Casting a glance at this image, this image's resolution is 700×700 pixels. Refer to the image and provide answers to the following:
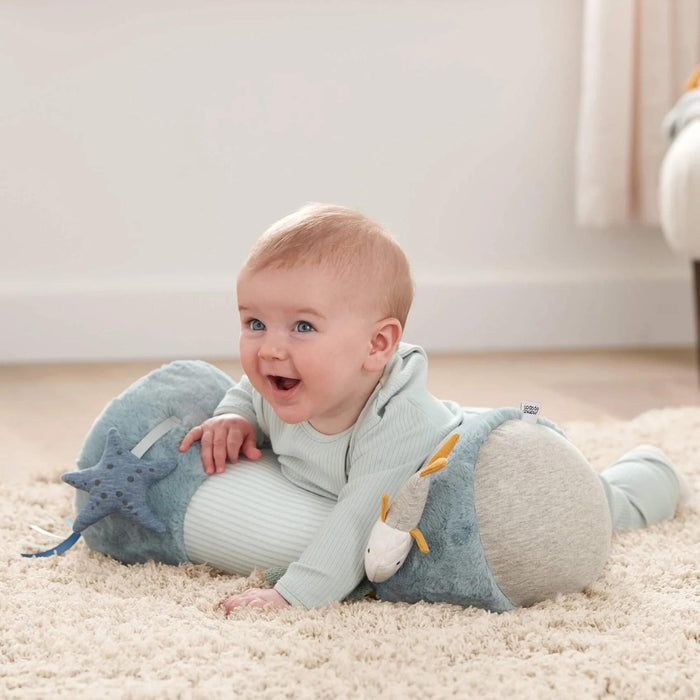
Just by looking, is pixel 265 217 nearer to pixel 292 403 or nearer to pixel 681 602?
pixel 292 403

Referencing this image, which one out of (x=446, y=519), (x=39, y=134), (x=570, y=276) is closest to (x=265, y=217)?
(x=39, y=134)

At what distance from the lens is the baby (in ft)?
3.37

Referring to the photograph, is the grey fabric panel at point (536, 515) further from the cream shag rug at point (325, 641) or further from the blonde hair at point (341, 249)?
the blonde hair at point (341, 249)

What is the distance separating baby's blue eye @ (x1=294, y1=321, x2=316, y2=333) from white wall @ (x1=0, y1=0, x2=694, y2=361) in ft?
4.92

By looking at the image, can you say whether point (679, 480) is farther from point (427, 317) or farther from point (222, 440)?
point (427, 317)

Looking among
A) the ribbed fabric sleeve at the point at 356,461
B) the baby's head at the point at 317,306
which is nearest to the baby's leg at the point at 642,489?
the ribbed fabric sleeve at the point at 356,461

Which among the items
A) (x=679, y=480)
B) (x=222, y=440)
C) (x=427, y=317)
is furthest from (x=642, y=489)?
(x=427, y=317)

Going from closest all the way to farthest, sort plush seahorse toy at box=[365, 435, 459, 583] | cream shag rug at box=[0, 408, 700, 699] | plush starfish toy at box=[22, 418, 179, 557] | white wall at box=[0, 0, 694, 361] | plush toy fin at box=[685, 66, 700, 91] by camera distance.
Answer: cream shag rug at box=[0, 408, 700, 699]
plush seahorse toy at box=[365, 435, 459, 583]
plush starfish toy at box=[22, 418, 179, 557]
plush toy fin at box=[685, 66, 700, 91]
white wall at box=[0, 0, 694, 361]

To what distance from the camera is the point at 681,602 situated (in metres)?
1.03

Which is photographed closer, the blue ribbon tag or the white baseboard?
the blue ribbon tag

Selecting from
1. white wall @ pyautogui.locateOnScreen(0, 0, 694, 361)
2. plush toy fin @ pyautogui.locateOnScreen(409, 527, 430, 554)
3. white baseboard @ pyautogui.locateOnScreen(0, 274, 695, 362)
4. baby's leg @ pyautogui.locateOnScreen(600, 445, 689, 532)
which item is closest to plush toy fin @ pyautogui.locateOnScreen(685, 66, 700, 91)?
white wall @ pyautogui.locateOnScreen(0, 0, 694, 361)

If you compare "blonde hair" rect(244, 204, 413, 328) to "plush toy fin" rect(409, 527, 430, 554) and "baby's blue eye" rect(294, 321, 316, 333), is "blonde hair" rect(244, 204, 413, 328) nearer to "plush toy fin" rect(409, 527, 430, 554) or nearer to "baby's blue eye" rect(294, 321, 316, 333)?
"baby's blue eye" rect(294, 321, 316, 333)

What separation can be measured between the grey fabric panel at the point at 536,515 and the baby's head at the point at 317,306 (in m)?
0.16

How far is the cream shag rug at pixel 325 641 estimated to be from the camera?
32.8 inches
